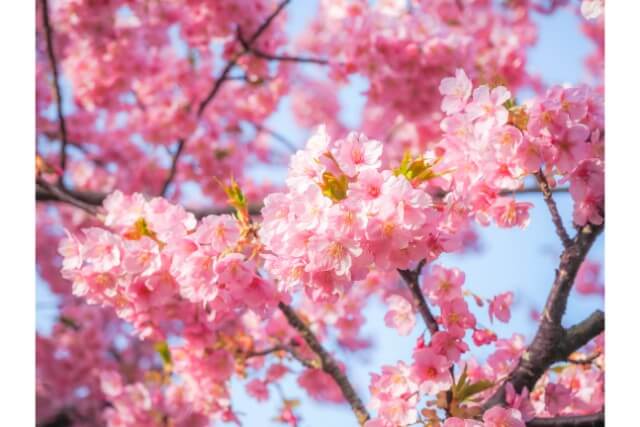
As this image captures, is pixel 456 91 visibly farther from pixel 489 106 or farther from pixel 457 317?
pixel 457 317

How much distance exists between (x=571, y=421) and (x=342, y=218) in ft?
2.85

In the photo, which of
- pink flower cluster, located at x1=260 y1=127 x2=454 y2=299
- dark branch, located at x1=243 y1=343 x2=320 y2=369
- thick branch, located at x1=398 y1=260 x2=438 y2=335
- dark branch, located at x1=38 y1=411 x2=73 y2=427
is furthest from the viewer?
dark branch, located at x1=38 y1=411 x2=73 y2=427

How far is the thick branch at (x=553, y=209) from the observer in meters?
→ 1.70

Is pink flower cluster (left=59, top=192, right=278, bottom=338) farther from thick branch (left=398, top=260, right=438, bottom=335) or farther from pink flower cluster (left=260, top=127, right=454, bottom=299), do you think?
thick branch (left=398, top=260, right=438, bottom=335)

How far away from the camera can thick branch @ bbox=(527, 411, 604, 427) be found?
1762 mm

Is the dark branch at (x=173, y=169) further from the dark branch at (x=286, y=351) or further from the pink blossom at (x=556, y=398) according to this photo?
the pink blossom at (x=556, y=398)

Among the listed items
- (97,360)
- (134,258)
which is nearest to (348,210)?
(134,258)

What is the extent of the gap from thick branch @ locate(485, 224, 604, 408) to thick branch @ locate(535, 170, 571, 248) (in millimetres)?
26

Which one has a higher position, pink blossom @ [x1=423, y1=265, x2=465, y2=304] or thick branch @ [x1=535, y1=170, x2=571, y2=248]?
thick branch @ [x1=535, y1=170, x2=571, y2=248]

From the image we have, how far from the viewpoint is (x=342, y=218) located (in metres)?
1.34

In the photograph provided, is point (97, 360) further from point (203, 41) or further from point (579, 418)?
point (579, 418)

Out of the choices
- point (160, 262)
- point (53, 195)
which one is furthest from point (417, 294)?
point (53, 195)

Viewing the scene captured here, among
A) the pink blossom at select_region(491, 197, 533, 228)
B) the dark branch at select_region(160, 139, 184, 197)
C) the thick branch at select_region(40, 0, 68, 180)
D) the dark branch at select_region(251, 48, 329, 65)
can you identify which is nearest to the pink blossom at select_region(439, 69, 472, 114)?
the pink blossom at select_region(491, 197, 533, 228)

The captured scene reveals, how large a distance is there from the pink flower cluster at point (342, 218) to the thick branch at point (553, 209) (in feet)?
1.18
